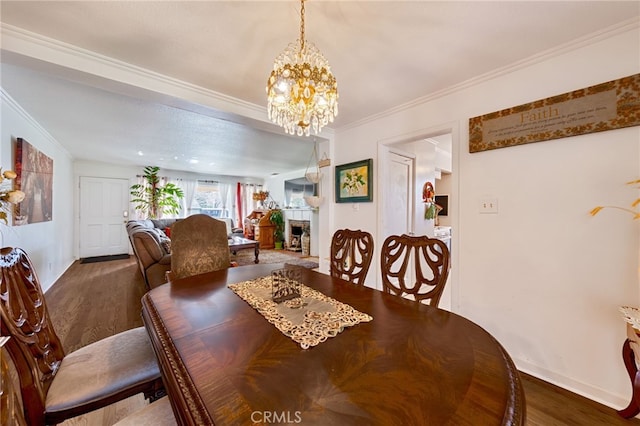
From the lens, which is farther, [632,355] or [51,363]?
[632,355]

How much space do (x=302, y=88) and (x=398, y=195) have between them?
2.19 meters

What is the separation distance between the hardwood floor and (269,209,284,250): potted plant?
3.46 meters

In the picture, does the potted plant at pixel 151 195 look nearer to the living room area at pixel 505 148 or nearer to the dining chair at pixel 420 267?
the living room area at pixel 505 148

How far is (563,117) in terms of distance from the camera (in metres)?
1.68

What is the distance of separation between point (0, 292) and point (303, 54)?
169 centimetres

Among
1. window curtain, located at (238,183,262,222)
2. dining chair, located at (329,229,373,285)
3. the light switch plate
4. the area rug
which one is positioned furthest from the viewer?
window curtain, located at (238,183,262,222)

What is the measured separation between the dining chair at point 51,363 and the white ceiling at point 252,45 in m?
1.40

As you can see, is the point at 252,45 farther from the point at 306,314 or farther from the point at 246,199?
the point at 246,199

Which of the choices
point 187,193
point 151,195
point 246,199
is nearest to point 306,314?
point 151,195

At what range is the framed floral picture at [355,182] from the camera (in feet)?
9.64

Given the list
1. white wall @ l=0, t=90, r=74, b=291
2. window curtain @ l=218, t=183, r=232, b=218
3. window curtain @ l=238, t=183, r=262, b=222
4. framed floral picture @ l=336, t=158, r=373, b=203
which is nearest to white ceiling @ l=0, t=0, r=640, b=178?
white wall @ l=0, t=90, r=74, b=291

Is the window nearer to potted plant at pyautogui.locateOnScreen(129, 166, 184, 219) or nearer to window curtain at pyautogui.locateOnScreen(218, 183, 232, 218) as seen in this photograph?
window curtain at pyautogui.locateOnScreen(218, 183, 232, 218)

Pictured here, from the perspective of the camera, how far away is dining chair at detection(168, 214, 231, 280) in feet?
7.20

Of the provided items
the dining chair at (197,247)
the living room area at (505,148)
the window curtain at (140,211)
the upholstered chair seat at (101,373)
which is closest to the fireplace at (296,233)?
the window curtain at (140,211)
